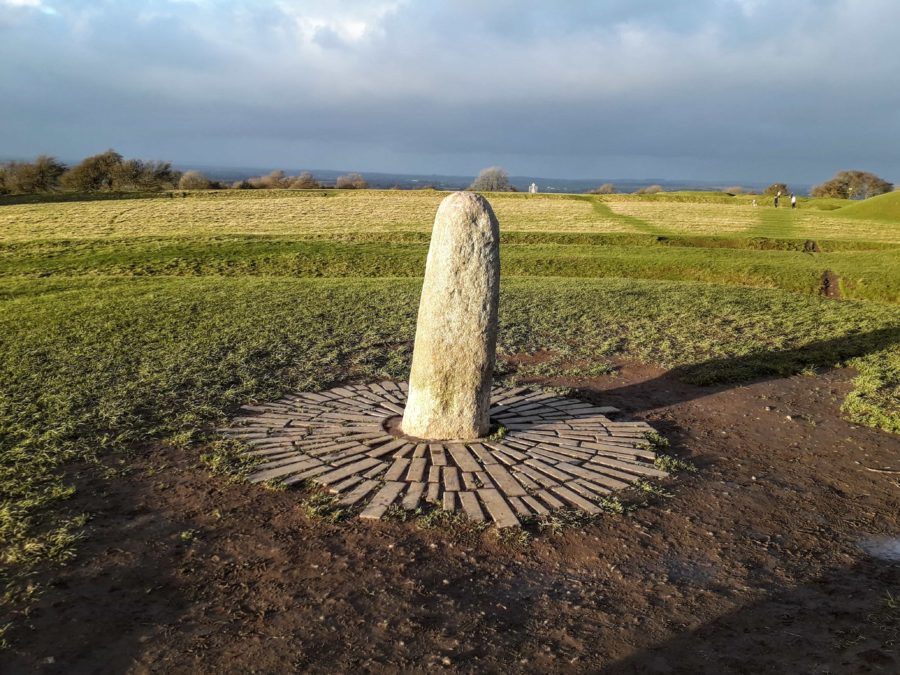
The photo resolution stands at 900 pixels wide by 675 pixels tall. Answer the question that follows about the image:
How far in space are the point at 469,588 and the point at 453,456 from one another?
6.37 ft

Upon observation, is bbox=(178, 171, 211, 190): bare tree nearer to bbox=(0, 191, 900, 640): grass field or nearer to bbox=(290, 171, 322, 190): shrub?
bbox=(290, 171, 322, 190): shrub

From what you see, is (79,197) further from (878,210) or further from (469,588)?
(878,210)

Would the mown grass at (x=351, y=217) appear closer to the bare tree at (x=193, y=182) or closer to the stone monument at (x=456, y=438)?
the bare tree at (x=193, y=182)

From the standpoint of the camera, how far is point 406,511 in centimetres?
510

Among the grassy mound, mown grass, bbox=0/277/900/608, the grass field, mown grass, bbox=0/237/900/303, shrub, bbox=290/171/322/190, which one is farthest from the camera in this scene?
shrub, bbox=290/171/322/190

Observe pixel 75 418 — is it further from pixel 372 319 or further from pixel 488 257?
pixel 372 319

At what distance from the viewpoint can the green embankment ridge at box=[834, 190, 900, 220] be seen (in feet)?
136

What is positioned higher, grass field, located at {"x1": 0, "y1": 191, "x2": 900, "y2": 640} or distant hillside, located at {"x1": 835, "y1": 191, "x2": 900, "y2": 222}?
distant hillside, located at {"x1": 835, "y1": 191, "x2": 900, "y2": 222}

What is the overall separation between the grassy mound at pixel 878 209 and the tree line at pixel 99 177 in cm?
4560

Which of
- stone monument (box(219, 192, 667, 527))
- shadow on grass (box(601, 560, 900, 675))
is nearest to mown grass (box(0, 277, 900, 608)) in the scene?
stone monument (box(219, 192, 667, 527))

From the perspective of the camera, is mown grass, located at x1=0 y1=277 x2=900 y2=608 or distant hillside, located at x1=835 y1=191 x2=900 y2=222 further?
distant hillside, located at x1=835 y1=191 x2=900 y2=222

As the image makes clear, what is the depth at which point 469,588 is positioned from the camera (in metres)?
4.18

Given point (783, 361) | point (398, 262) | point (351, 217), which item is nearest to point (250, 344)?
point (783, 361)

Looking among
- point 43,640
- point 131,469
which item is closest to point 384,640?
point 43,640
